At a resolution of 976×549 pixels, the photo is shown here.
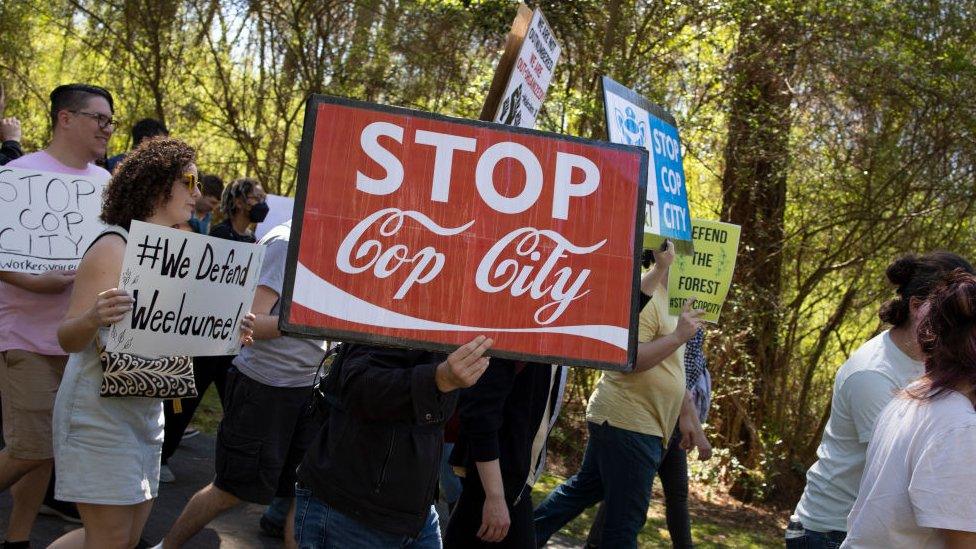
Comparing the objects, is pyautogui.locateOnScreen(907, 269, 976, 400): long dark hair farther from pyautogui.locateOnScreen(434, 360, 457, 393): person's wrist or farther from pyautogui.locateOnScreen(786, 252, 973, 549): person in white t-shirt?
pyautogui.locateOnScreen(434, 360, 457, 393): person's wrist

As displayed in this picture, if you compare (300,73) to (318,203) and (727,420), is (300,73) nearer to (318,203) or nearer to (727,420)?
(727,420)

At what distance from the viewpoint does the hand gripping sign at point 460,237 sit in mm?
2936

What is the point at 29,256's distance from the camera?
4.82 metres

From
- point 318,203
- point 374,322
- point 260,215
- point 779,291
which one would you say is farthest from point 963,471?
point 779,291

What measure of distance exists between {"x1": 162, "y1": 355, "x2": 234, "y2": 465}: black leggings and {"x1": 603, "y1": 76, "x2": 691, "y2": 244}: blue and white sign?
2.85 m

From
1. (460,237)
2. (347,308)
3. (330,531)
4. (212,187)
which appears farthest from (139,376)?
(212,187)

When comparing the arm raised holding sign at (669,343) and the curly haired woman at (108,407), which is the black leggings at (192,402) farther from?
the arm raised holding sign at (669,343)

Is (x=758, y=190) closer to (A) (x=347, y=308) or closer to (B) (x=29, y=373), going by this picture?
(B) (x=29, y=373)

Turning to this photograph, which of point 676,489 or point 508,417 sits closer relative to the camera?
point 508,417

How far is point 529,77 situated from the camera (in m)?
4.50

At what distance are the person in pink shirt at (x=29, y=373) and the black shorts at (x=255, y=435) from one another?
0.78 m

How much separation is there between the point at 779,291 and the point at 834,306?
1.77 feet

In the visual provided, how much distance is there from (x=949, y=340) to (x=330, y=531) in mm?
1934

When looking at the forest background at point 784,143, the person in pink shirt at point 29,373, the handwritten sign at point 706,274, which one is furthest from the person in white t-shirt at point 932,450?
the forest background at point 784,143
